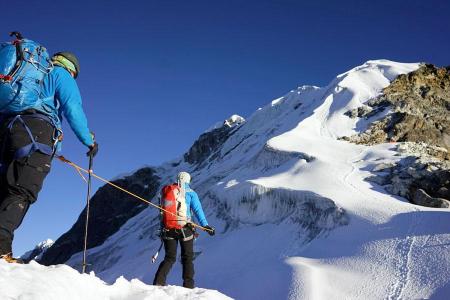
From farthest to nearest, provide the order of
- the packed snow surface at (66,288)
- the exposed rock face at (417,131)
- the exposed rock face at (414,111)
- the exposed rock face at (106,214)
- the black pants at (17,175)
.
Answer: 1. the exposed rock face at (106,214)
2. the exposed rock face at (414,111)
3. the exposed rock face at (417,131)
4. the black pants at (17,175)
5. the packed snow surface at (66,288)

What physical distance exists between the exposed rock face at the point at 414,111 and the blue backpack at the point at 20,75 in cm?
2102

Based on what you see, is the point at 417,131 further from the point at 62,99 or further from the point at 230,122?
the point at 230,122

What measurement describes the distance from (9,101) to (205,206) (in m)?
21.4

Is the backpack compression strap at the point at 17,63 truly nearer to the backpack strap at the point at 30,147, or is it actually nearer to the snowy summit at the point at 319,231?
the backpack strap at the point at 30,147

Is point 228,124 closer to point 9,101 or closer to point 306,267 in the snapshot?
point 306,267

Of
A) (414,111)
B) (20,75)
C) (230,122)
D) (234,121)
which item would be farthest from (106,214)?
(20,75)

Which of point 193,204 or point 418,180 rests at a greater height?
point 418,180

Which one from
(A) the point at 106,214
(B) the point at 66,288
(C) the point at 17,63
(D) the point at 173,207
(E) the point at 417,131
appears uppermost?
(E) the point at 417,131

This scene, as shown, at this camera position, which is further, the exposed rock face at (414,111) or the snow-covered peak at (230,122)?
the snow-covered peak at (230,122)

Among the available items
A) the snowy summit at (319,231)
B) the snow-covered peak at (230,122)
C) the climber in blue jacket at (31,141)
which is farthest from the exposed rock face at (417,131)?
the snow-covered peak at (230,122)

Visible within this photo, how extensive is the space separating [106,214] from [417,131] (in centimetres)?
3665

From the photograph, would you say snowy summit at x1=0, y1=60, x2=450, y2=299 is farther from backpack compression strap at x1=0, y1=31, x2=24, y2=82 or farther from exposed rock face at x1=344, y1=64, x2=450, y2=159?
backpack compression strap at x1=0, y1=31, x2=24, y2=82

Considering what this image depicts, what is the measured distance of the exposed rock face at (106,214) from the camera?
46.9 metres

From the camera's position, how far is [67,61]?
4.52 meters
